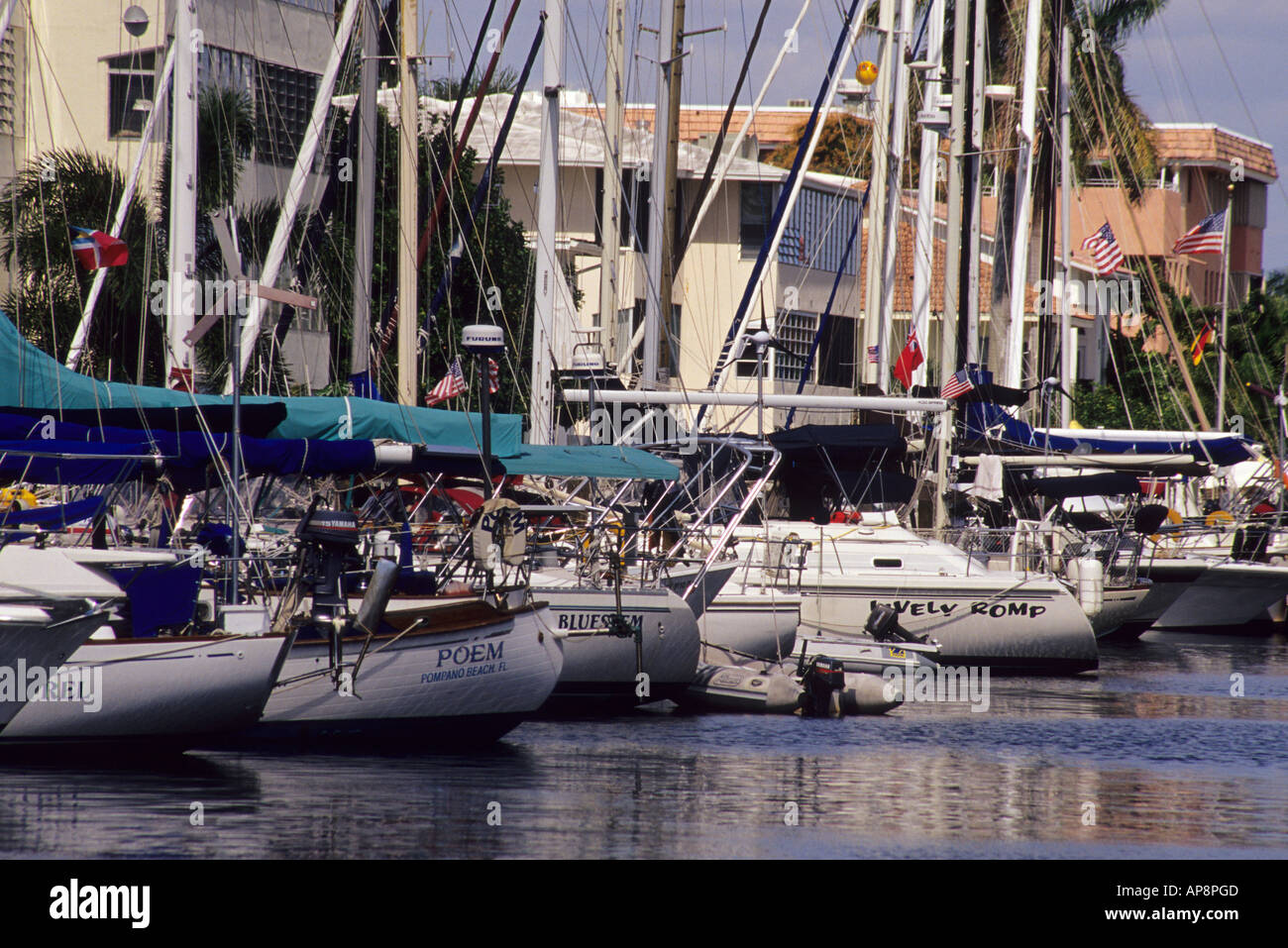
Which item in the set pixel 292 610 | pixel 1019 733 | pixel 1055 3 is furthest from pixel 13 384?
pixel 1055 3

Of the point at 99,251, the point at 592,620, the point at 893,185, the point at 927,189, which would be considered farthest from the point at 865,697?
the point at 927,189

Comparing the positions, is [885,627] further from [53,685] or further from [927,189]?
[53,685]

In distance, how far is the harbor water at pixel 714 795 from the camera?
14000mm

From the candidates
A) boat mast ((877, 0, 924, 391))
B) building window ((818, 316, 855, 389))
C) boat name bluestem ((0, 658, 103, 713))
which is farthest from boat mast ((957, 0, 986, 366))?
boat name bluestem ((0, 658, 103, 713))

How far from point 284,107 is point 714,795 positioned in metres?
28.6

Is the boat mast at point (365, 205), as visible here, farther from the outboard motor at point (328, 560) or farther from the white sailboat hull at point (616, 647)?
the outboard motor at point (328, 560)

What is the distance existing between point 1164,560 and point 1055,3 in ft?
45.3

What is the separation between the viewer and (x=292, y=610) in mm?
17797

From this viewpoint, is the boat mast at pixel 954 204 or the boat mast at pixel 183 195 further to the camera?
the boat mast at pixel 954 204

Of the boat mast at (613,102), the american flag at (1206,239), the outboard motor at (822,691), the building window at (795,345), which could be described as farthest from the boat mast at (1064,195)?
the outboard motor at (822,691)

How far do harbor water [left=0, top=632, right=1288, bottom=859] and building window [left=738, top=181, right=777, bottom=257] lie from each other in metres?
29.2

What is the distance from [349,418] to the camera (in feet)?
66.6

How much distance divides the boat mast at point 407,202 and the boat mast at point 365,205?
440 mm
